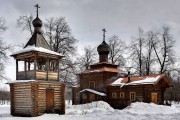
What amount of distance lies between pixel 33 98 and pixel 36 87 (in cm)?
93

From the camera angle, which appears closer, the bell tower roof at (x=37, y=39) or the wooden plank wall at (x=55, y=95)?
the wooden plank wall at (x=55, y=95)

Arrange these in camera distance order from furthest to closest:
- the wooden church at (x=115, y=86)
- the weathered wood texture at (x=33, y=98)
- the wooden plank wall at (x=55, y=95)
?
the wooden church at (x=115, y=86) → the wooden plank wall at (x=55, y=95) → the weathered wood texture at (x=33, y=98)

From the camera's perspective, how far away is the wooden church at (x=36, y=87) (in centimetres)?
2259

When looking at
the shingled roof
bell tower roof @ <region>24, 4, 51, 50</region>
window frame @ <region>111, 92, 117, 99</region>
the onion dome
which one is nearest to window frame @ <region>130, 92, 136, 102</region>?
window frame @ <region>111, 92, 117, 99</region>

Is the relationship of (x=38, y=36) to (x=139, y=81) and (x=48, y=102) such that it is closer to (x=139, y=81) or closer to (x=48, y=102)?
(x=48, y=102)

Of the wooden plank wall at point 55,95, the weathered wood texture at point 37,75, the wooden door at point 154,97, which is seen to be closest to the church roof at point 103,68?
the wooden door at point 154,97

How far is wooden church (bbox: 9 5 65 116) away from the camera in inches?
890

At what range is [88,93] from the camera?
126ft

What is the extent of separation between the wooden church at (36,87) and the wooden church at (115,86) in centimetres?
1135

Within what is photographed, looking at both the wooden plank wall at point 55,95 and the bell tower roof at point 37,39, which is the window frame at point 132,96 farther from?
the bell tower roof at point 37,39

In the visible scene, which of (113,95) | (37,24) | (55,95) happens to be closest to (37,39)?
(37,24)

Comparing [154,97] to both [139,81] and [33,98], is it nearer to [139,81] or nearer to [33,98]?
[139,81]

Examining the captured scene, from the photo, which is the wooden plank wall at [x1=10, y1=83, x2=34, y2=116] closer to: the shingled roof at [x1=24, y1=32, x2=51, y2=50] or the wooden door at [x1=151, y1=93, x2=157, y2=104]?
the shingled roof at [x1=24, y1=32, x2=51, y2=50]

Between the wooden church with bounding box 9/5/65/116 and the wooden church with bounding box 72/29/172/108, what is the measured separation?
37.2ft
